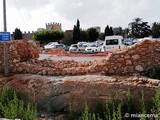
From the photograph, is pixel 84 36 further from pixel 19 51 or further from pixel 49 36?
pixel 19 51

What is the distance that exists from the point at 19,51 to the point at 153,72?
5920 mm

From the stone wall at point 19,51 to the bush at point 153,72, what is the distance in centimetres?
541

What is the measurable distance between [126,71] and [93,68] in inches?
48.3

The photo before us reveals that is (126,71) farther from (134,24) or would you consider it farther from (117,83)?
(134,24)

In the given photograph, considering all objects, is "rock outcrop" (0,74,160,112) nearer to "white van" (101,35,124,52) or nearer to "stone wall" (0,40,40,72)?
"stone wall" (0,40,40,72)

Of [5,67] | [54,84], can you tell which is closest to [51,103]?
[54,84]

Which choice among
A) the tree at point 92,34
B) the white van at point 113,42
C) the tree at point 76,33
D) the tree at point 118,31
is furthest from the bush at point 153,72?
the tree at point 118,31

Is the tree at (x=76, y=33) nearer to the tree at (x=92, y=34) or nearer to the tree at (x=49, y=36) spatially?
the tree at (x=49, y=36)

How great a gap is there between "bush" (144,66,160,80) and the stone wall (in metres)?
5.41

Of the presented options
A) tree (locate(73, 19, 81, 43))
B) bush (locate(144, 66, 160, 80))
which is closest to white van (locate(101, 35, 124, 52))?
bush (locate(144, 66, 160, 80))

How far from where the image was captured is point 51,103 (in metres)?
10.8

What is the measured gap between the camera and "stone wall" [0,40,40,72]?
13498mm

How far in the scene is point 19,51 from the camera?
14.0 meters

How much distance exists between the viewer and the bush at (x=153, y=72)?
10662mm
